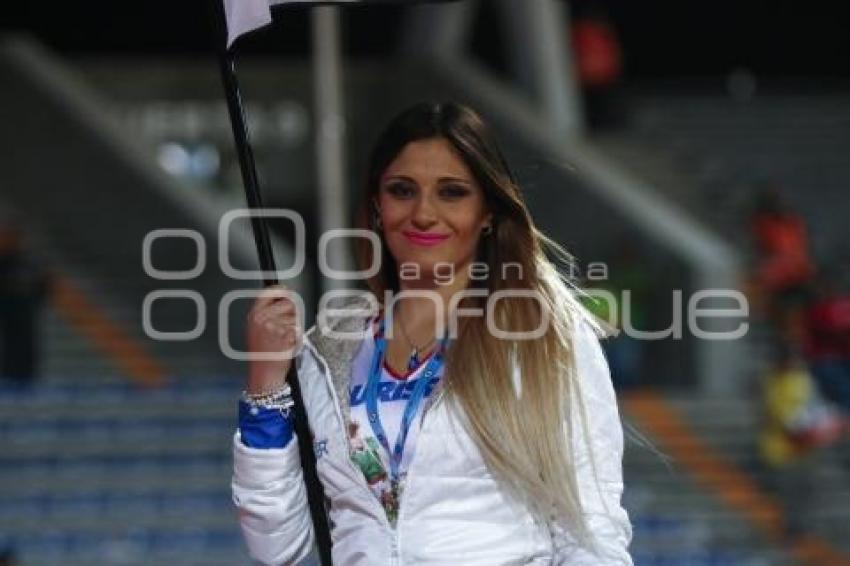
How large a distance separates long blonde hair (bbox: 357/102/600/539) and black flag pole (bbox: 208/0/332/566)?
178 mm

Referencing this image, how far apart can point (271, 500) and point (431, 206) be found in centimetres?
51

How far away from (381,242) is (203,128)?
60.1 feet

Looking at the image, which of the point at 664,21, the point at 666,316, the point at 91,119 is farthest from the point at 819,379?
the point at 664,21

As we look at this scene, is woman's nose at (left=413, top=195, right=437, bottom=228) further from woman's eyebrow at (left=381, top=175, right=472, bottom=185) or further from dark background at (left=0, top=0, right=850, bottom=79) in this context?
dark background at (left=0, top=0, right=850, bottom=79)

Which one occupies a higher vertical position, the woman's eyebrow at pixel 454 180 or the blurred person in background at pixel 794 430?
the woman's eyebrow at pixel 454 180

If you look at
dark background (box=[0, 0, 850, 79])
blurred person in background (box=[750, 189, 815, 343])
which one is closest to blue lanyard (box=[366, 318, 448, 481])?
blurred person in background (box=[750, 189, 815, 343])

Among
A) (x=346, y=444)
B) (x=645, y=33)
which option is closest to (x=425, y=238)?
(x=346, y=444)

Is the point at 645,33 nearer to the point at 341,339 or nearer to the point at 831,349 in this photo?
the point at 831,349

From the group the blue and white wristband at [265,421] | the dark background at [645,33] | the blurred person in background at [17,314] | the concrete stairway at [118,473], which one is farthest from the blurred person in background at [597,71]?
the blue and white wristband at [265,421]

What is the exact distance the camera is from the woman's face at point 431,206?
3.21 metres

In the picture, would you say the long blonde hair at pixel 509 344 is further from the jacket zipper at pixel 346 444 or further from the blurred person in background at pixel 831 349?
the blurred person in background at pixel 831 349

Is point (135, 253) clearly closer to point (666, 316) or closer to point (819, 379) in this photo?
point (666, 316)

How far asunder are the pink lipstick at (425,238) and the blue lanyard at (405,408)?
0.15m

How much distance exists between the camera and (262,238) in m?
3.31
